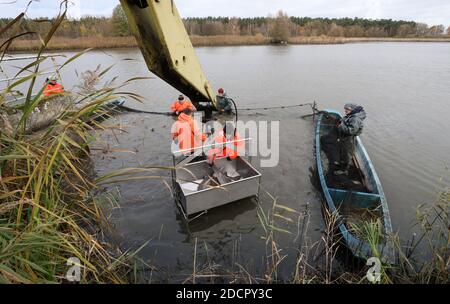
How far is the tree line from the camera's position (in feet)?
150

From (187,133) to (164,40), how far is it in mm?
3791

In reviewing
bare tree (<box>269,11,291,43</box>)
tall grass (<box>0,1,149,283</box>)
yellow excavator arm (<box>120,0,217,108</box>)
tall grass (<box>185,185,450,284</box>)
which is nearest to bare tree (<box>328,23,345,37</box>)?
bare tree (<box>269,11,291,43</box>)

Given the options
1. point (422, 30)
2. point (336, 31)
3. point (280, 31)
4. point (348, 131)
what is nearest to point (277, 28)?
point (280, 31)

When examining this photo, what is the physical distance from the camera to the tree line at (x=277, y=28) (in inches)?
1804

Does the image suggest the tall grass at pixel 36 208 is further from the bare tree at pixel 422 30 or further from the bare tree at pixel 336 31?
the bare tree at pixel 422 30

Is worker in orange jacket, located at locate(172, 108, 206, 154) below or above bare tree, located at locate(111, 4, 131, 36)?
below

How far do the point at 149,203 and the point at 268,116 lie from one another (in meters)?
8.12

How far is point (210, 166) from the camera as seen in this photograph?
604 cm

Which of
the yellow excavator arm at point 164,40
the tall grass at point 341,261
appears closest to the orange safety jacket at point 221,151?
the tall grass at point 341,261

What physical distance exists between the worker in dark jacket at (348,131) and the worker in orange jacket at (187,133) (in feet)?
10.7

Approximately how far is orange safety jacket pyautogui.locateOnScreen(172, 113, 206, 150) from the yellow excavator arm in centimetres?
288

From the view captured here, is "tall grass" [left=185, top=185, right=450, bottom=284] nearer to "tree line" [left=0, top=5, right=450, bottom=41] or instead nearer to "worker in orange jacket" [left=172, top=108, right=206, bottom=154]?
"worker in orange jacket" [left=172, top=108, right=206, bottom=154]
